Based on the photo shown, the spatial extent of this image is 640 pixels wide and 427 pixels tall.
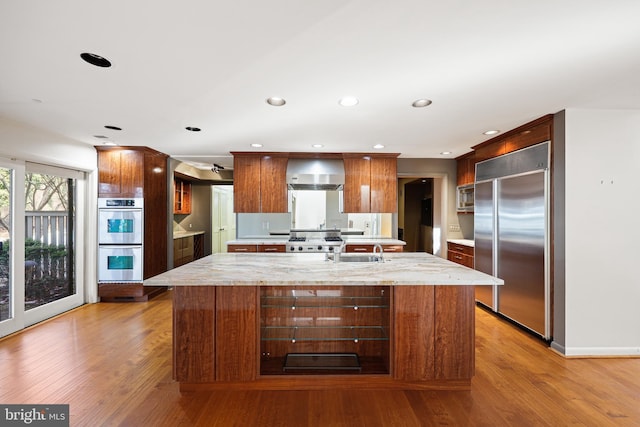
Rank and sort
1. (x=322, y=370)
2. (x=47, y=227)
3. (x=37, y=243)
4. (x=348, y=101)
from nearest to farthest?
(x=322, y=370), (x=348, y=101), (x=37, y=243), (x=47, y=227)

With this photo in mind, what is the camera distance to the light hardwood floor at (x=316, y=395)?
1.87 m

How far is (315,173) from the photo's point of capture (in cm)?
476

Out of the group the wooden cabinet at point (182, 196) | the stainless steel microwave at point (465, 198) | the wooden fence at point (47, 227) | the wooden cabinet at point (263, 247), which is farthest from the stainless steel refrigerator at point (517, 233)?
the wooden cabinet at point (182, 196)

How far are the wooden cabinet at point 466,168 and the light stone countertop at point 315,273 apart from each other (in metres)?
2.64

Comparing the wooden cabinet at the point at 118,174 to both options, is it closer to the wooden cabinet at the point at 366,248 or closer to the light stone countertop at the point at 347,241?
the light stone countertop at the point at 347,241

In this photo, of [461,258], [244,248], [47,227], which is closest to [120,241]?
[47,227]

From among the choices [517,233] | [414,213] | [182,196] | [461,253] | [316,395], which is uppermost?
[182,196]

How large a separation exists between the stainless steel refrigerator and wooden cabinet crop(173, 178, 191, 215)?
566 centimetres

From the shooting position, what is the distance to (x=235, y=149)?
454cm

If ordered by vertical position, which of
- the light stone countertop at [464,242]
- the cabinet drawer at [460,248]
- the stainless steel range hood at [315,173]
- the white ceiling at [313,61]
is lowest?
the cabinet drawer at [460,248]

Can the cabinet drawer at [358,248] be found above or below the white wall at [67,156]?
below

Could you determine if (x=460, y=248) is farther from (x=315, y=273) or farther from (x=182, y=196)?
(x=182, y=196)

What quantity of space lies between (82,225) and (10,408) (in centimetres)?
284

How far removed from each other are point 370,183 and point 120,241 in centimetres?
383
